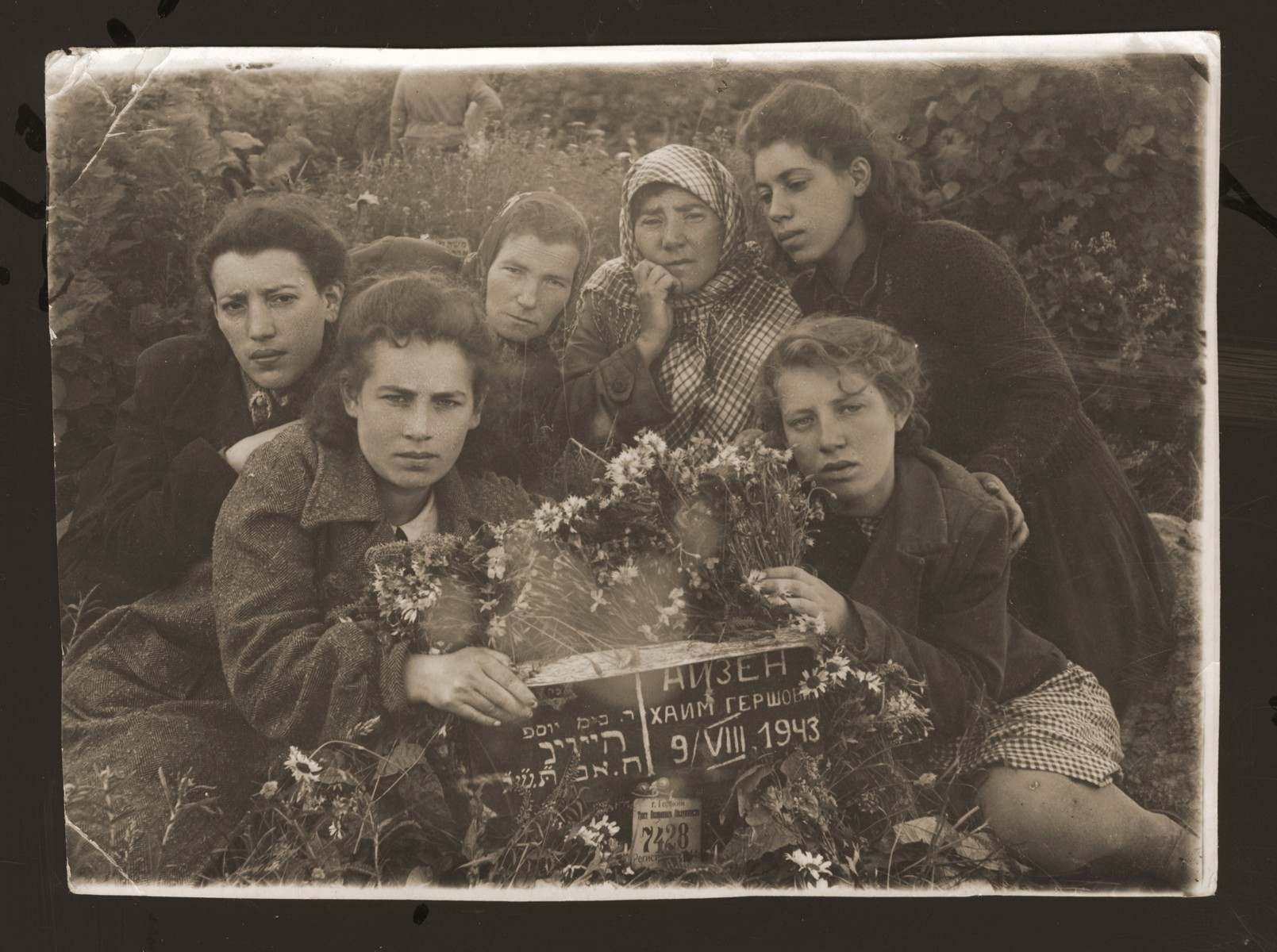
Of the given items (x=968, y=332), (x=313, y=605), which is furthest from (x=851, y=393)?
(x=313, y=605)

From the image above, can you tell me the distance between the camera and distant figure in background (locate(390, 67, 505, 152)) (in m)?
2.43

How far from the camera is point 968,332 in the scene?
241 cm

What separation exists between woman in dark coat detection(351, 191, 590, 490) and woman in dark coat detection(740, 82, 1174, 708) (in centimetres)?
53

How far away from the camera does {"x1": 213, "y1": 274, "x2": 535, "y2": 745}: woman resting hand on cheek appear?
7.83 feet

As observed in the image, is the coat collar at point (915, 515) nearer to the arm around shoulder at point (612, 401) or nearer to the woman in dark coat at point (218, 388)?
the arm around shoulder at point (612, 401)

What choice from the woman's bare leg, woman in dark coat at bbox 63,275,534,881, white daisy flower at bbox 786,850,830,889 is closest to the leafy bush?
woman in dark coat at bbox 63,275,534,881

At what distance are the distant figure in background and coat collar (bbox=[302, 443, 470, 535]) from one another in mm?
780

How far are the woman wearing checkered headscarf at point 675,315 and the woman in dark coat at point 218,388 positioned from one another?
66 cm

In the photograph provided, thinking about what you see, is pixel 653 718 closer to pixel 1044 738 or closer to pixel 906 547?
pixel 906 547

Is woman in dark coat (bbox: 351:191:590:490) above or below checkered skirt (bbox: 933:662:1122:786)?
above

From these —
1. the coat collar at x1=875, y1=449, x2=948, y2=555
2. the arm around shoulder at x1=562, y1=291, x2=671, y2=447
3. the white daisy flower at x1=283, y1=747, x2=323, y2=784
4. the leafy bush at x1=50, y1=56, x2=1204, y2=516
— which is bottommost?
the white daisy flower at x1=283, y1=747, x2=323, y2=784

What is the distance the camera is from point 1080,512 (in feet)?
7.93

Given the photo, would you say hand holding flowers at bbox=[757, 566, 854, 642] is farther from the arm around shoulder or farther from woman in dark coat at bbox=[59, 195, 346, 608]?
woman in dark coat at bbox=[59, 195, 346, 608]

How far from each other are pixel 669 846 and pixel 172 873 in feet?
4.08
